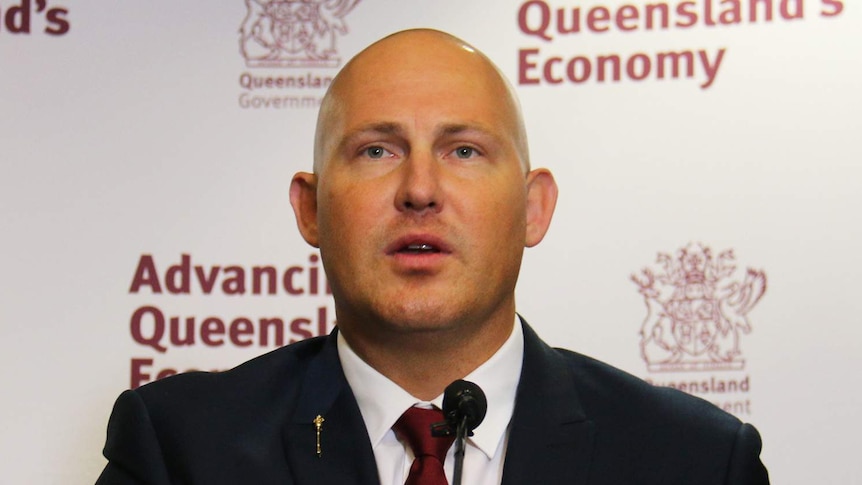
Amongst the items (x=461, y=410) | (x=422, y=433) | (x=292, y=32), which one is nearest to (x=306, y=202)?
(x=422, y=433)

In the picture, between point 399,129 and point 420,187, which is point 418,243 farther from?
point 399,129

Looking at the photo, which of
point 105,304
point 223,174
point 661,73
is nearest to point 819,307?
point 661,73

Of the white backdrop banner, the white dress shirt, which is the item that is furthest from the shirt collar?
the white backdrop banner

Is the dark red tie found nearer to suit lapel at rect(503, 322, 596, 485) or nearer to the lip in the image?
suit lapel at rect(503, 322, 596, 485)

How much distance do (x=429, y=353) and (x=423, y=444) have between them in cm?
15

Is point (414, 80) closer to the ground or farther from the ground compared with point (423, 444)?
farther from the ground

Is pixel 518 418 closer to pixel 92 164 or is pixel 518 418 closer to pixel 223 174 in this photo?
pixel 223 174

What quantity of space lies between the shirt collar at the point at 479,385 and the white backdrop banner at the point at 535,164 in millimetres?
650

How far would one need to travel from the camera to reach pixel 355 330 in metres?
1.93

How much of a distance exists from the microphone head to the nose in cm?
34

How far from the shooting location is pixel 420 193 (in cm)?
177

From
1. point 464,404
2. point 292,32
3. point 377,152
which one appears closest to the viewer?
point 464,404

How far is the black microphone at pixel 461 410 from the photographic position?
4.95ft

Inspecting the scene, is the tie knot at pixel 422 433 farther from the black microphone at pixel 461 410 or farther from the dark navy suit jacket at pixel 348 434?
the black microphone at pixel 461 410
